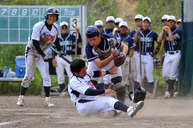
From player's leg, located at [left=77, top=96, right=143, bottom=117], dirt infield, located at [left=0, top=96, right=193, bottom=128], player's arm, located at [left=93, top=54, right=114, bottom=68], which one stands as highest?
player's arm, located at [left=93, top=54, right=114, bottom=68]

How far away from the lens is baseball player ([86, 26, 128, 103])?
8226 millimetres

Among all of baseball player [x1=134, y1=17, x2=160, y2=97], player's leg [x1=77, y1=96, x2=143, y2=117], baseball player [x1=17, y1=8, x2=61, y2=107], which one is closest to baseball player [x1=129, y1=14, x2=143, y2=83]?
baseball player [x1=134, y1=17, x2=160, y2=97]

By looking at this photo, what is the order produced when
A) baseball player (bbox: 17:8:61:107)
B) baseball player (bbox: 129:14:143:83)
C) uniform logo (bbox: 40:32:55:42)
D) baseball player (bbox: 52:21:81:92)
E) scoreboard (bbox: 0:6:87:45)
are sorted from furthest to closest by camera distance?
scoreboard (bbox: 0:6:87:45) → baseball player (bbox: 52:21:81:92) → baseball player (bbox: 129:14:143:83) → uniform logo (bbox: 40:32:55:42) → baseball player (bbox: 17:8:61:107)

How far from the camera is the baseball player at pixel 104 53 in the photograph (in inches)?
324

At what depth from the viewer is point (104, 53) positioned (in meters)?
A: 8.55

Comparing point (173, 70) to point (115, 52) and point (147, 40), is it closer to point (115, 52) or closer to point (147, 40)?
point (147, 40)

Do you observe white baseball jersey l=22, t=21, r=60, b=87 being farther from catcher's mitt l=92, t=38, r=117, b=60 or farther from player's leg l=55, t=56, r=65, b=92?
player's leg l=55, t=56, r=65, b=92

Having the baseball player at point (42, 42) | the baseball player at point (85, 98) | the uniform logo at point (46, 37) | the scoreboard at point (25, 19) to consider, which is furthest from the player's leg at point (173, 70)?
the baseball player at point (85, 98)

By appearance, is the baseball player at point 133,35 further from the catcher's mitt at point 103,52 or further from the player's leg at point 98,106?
the player's leg at point 98,106

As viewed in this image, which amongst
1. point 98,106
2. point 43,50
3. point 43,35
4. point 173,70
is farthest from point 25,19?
point 98,106

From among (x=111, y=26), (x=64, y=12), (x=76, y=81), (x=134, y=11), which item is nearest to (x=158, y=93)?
(x=111, y=26)

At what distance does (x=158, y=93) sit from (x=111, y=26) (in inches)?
98.9

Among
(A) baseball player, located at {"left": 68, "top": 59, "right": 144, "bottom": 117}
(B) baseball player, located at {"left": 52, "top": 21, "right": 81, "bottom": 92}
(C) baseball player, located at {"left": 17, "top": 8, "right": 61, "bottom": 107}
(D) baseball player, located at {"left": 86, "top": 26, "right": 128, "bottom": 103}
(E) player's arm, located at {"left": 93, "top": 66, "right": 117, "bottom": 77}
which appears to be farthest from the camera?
(B) baseball player, located at {"left": 52, "top": 21, "right": 81, "bottom": 92}

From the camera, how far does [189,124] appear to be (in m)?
6.71
